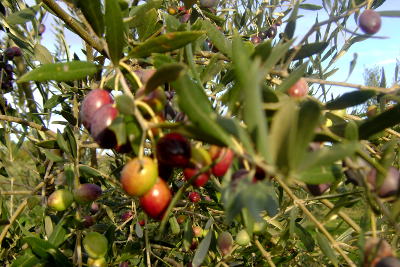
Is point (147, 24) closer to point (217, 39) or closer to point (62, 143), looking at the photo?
point (217, 39)

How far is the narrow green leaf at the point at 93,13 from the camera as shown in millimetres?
785

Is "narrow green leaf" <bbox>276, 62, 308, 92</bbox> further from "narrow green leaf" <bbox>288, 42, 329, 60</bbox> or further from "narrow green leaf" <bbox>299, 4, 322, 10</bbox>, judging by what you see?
"narrow green leaf" <bbox>299, 4, 322, 10</bbox>

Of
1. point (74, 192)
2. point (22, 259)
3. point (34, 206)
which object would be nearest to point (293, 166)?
point (74, 192)

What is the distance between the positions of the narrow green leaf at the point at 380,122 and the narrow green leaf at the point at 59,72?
548 mm

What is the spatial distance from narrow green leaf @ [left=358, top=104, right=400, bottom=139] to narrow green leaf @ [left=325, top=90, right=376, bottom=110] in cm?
7

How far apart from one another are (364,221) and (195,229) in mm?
1343

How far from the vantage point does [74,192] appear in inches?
47.6

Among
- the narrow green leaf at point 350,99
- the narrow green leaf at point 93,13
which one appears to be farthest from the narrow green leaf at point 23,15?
the narrow green leaf at point 350,99

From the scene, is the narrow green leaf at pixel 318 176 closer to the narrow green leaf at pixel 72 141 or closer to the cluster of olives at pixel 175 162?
the cluster of olives at pixel 175 162

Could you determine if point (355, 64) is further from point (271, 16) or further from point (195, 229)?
point (271, 16)

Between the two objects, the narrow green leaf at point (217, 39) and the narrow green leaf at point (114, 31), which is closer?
the narrow green leaf at point (114, 31)

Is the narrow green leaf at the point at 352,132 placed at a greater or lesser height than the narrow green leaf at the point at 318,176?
greater

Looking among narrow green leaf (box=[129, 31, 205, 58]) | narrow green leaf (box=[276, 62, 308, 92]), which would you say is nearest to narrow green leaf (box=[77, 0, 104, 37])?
narrow green leaf (box=[129, 31, 205, 58])

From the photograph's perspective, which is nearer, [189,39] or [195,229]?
[189,39]
